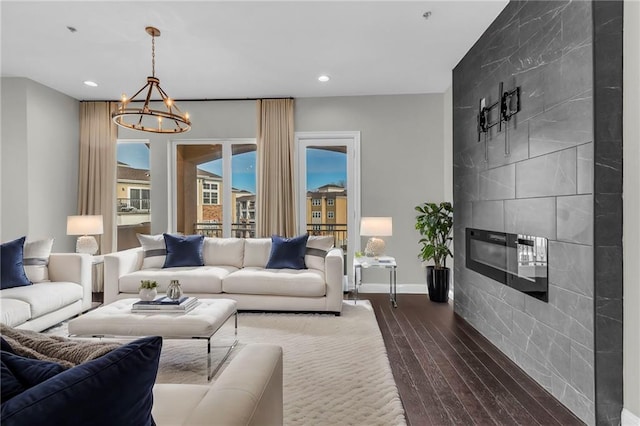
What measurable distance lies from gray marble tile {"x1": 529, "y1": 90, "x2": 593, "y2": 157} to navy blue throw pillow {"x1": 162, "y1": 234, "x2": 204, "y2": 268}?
3616 mm

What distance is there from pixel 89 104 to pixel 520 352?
6114 millimetres

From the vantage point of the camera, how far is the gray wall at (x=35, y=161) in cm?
443

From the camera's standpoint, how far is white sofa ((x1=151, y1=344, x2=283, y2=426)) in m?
1.01

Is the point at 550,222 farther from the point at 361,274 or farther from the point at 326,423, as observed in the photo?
the point at 361,274

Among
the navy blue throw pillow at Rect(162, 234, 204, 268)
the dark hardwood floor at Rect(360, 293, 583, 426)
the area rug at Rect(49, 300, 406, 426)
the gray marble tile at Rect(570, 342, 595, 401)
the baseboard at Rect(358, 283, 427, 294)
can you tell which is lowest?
the dark hardwood floor at Rect(360, 293, 583, 426)

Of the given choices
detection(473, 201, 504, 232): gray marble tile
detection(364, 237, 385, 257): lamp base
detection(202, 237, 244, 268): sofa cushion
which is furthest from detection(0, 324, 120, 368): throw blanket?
detection(364, 237, 385, 257): lamp base

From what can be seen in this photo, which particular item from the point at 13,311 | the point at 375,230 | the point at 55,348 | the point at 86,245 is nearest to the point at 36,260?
the point at 13,311

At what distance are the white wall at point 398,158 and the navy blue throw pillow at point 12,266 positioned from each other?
3785mm

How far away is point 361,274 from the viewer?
5246 mm

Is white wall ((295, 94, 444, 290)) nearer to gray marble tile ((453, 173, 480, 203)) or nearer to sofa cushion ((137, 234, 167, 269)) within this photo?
gray marble tile ((453, 173, 480, 203))

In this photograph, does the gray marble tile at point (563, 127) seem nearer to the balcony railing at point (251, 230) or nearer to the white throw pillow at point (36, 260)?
the balcony railing at point (251, 230)

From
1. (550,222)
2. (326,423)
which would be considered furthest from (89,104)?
(550,222)

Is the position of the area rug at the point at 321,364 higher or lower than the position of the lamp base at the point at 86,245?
lower

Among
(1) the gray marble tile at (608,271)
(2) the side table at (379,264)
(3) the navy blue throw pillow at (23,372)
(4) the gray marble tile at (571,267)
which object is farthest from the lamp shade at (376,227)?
(3) the navy blue throw pillow at (23,372)
